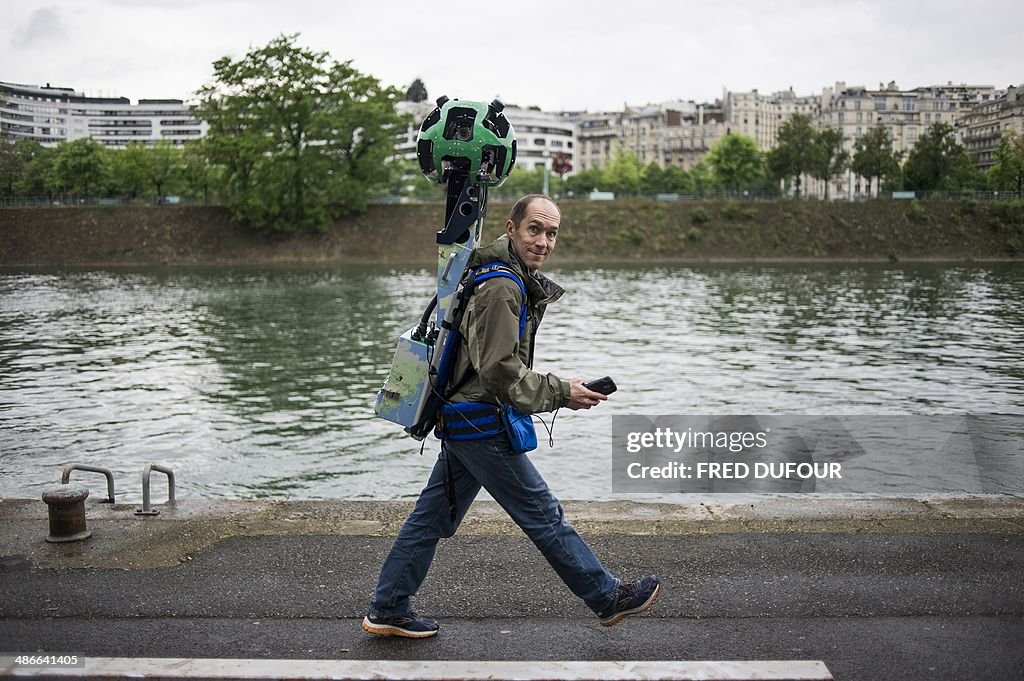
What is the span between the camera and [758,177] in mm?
107938

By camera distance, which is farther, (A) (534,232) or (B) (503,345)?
(A) (534,232)

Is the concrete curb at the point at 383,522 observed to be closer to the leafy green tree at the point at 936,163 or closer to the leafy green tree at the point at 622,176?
the leafy green tree at the point at 936,163

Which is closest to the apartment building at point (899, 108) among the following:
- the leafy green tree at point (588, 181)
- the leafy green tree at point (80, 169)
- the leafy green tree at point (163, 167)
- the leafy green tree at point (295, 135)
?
the leafy green tree at point (588, 181)

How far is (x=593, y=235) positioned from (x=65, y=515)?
6647cm

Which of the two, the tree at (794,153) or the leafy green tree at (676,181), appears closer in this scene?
the tree at (794,153)

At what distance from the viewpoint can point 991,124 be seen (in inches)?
1661

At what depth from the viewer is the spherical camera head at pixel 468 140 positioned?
16.5 feet

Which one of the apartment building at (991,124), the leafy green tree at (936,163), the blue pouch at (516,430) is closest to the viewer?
the blue pouch at (516,430)

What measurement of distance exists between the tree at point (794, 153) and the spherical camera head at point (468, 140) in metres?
87.5

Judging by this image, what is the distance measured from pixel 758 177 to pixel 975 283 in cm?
6163

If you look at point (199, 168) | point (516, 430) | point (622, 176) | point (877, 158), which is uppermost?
point (877, 158)

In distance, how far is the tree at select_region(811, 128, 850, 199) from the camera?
88.6m

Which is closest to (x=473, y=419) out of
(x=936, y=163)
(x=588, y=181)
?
(x=936, y=163)

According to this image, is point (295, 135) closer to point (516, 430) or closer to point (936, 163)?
point (936, 163)
